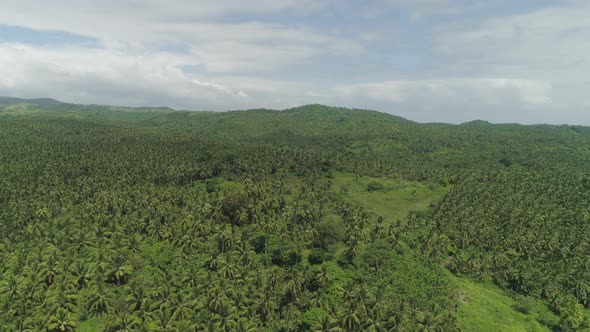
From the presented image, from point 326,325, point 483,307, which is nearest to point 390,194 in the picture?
point 483,307

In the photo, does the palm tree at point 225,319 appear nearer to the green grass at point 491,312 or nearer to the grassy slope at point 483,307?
the green grass at point 491,312

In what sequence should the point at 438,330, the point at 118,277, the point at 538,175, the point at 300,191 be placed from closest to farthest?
the point at 438,330 < the point at 118,277 < the point at 300,191 < the point at 538,175

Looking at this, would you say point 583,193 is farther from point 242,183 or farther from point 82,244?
point 82,244

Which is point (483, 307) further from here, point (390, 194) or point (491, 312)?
point (390, 194)

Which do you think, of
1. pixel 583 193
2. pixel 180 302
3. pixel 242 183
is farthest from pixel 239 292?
pixel 583 193

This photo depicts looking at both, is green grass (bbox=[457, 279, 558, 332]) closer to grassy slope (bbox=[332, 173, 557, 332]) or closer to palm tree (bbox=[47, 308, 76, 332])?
grassy slope (bbox=[332, 173, 557, 332])

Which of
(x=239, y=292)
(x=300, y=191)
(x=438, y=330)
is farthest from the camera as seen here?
(x=300, y=191)
